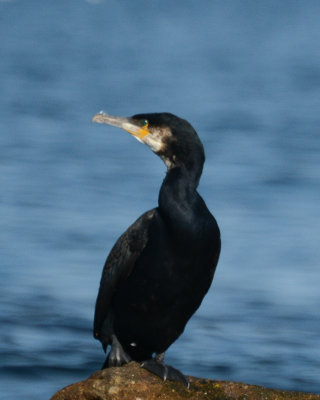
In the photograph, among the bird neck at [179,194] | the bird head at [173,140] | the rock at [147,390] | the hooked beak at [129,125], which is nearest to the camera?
the rock at [147,390]

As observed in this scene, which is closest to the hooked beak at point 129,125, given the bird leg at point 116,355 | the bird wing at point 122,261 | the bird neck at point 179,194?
the bird neck at point 179,194

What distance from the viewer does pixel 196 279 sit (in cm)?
951

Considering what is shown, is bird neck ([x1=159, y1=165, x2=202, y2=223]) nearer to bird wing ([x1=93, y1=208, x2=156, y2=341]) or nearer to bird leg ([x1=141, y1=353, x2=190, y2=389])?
bird wing ([x1=93, y1=208, x2=156, y2=341])

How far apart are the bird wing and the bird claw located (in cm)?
83

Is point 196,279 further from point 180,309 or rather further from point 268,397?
point 268,397

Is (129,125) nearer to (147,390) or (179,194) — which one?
(179,194)

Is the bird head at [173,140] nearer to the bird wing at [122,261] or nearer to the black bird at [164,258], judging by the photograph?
the black bird at [164,258]

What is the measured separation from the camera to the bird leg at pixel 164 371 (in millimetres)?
9117

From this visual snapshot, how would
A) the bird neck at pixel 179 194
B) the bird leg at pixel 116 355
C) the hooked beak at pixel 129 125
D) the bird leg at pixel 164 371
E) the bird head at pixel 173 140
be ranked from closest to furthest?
the bird leg at pixel 164 371 → the bird neck at pixel 179 194 → the bird head at pixel 173 140 → the hooked beak at pixel 129 125 → the bird leg at pixel 116 355

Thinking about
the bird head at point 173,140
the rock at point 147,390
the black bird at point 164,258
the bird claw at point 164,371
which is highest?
the bird head at point 173,140

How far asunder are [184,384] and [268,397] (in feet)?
2.01

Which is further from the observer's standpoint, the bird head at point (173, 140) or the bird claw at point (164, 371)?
the bird head at point (173, 140)

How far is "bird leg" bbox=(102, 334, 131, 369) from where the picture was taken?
984 centimetres

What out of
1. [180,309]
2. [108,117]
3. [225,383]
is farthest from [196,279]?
[108,117]
